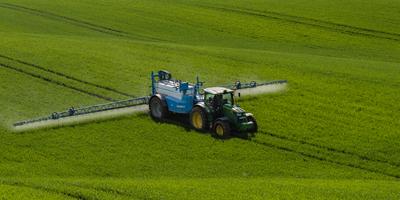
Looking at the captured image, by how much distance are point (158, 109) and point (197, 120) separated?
2.43 meters

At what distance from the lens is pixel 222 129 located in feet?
95.2

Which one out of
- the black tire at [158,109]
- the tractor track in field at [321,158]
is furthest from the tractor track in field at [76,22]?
the tractor track in field at [321,158]

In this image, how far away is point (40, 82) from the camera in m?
38.1

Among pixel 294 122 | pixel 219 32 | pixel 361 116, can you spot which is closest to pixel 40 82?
pixel 294 122

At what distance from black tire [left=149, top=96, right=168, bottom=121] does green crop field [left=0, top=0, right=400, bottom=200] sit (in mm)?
408

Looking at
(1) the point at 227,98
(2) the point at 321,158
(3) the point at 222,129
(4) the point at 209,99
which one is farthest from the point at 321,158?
(4) the point at 209,99

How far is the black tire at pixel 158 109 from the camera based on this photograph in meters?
31.3

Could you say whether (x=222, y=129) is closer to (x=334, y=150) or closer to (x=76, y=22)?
(x=334, y=150)

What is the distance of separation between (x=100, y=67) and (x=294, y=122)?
14987 mm

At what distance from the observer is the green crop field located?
24062 millimetres

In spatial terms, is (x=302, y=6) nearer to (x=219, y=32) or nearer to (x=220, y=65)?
(x=219, y=32)

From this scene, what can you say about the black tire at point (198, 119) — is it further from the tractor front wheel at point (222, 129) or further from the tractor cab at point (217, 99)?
the tractor front wheel at point (222, 129)

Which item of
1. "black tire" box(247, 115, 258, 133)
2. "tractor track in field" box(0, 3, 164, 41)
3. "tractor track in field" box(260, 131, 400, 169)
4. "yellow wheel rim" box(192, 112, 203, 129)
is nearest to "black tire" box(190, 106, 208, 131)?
"yellow wheel rim" box(192, 112, 203, 129)

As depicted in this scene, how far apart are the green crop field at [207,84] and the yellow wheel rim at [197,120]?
0.42 meters
